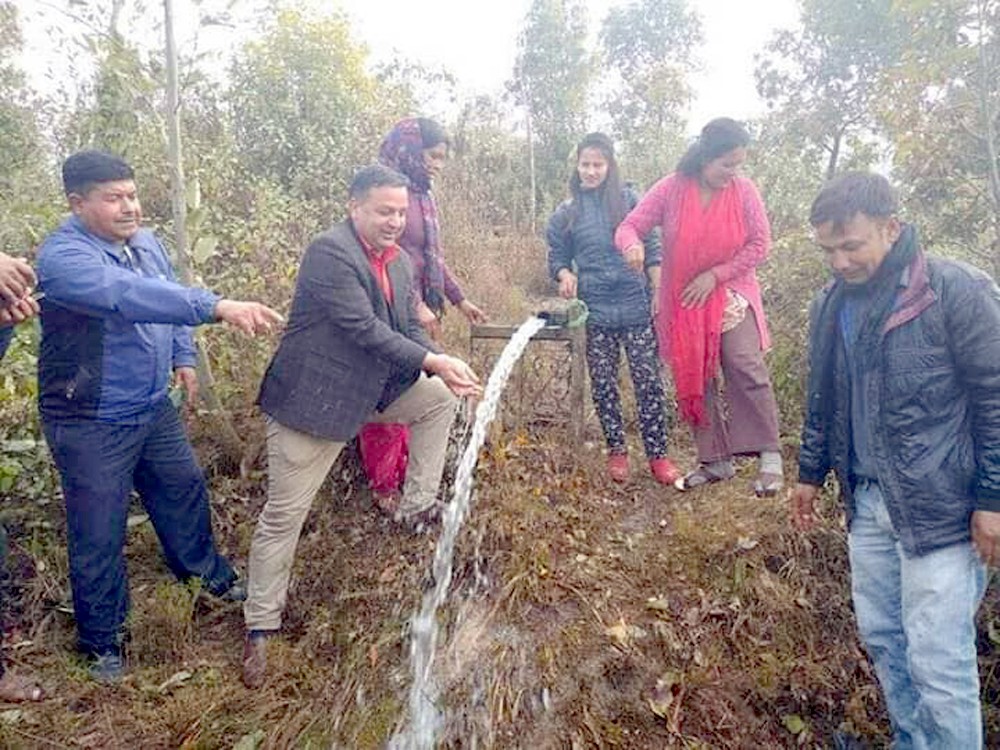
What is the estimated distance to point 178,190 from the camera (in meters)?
3.37

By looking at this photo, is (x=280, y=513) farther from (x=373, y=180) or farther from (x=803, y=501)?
(x=803, y=501)

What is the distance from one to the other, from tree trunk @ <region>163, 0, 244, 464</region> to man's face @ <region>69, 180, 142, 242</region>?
893mm

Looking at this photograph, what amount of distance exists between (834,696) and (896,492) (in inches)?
49.7

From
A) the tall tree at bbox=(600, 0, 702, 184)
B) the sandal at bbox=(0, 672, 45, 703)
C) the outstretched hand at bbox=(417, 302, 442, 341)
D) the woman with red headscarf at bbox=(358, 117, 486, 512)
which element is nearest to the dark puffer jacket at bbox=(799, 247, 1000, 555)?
the outstretched hand at bbox=(417, 302, 442, 341)

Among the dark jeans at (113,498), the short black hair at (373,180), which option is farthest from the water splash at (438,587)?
the short black hair at (373,180)

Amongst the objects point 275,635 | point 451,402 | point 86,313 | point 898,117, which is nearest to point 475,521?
point 451,402

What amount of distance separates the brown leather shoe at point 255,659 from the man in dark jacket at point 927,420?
7.01 ft

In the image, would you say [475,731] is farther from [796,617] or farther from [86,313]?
[86,313]

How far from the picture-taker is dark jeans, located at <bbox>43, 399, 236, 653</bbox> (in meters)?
2.49

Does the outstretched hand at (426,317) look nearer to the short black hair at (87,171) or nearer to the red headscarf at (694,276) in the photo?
the red headscarf at (694,276)

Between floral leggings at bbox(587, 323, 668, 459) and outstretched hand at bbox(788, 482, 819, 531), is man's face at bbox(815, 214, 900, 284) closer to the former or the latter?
outstretched hand at bbox(788, 482, 819, 531)

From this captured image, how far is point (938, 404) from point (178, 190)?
3.17 metres

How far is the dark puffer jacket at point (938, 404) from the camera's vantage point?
1.83 meters

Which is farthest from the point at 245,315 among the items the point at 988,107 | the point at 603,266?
the point at 988,107
